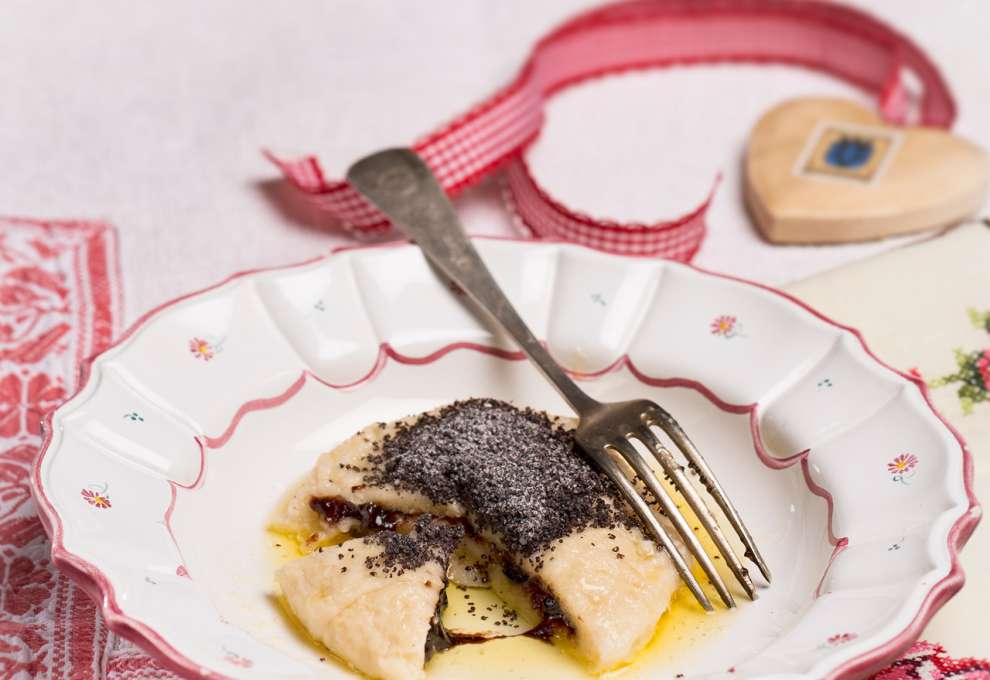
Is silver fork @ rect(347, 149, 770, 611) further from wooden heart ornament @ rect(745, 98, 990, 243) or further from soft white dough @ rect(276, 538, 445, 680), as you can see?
wooden heart ornament @ rect(745, 98, 990, 243)

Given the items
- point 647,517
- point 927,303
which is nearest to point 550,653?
point 647,517

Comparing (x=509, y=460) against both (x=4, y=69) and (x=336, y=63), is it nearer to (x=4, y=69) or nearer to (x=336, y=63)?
(x=336, y=63)

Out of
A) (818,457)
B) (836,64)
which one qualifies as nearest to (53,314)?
(818,457)

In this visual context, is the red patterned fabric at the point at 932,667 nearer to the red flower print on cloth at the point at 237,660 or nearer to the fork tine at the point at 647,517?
the fork tine at the point at 647,517

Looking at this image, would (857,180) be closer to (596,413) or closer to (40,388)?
(596,413)

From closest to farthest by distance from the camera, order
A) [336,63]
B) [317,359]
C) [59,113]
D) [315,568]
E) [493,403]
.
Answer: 1. [315,568]
2. [493,403]
3. [317,359]
4. [59,113]
5. [336,63]
